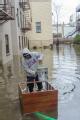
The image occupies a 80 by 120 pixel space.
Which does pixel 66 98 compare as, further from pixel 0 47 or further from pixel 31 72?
pixel 0 47

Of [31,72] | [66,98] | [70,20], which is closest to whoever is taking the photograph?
[31,72]

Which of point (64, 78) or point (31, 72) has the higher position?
point (31, 72)

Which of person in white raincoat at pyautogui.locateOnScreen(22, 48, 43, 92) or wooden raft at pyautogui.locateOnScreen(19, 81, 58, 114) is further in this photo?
person in white raincoat at pyautogui.locateOnScreen(22, 48, 43, 92)

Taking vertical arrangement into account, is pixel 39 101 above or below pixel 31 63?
below

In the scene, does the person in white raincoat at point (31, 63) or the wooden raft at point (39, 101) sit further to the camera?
the person in white raincoat at point (31, 63)

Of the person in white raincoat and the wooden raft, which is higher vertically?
the person in white raincoat

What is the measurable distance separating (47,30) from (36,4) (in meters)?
4.67

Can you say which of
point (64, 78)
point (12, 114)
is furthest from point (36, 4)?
point (12, 114)

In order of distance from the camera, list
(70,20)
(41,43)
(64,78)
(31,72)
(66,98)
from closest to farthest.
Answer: (31,72) < (66,98) < (64,78) < (41,43) < (70,20)

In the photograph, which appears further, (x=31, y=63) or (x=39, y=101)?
(x=31, y=63)

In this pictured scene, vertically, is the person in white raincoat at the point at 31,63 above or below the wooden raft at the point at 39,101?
above

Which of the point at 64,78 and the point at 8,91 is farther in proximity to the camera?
the point at 64,78

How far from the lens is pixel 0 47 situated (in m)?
25.3

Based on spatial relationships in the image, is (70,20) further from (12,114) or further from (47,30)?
(12,114)
